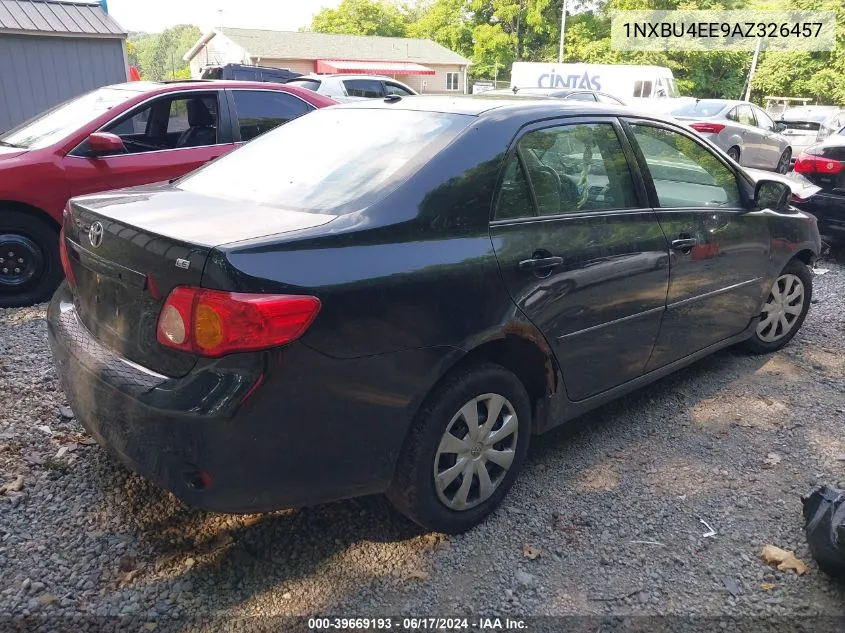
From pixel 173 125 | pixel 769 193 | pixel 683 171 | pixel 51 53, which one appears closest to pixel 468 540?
pixel 683 171

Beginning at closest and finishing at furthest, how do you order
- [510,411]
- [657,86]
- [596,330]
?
[510,411]
[596,330]
[657,86]

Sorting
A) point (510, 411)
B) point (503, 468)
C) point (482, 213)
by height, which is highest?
point (482, 213)

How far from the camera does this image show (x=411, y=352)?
7.95ft

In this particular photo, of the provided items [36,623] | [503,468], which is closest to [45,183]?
[36,623]

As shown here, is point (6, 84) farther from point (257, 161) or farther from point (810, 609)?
point (810, 609)

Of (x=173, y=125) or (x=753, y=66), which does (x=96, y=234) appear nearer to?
(x=173, y=125)

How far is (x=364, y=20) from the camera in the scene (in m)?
65.2

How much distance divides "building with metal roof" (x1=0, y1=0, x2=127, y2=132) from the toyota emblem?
9085 mm

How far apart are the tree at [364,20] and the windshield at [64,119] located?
63.4 meters

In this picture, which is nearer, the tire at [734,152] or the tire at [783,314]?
the tire at [783,314]

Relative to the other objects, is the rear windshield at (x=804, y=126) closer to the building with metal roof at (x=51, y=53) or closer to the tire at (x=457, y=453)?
the building with metal roof at (x=51, y=53)

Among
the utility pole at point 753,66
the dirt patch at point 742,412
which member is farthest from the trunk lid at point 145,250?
the utility pole at point 753,66

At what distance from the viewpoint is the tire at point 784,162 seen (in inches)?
604

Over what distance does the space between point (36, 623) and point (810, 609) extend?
2671mm
